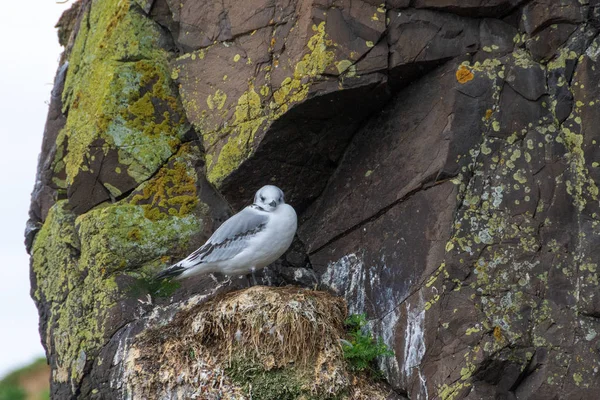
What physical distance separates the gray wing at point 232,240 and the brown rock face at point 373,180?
0.42 m

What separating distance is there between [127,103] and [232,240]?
6.90ft

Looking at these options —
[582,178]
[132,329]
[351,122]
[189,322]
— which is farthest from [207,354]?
[582,178]

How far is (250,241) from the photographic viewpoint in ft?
26.0

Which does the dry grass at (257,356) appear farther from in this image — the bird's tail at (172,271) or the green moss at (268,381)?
the bird's tail at (172,271)

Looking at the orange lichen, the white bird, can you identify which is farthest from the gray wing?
the orange lichen

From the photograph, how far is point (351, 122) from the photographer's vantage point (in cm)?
809

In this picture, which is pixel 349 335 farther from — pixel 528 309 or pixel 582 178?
pixel 582 178

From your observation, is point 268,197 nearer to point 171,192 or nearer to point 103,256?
point 171,192

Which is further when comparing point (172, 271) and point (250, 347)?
point (172, 271)

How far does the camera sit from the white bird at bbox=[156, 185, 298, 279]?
310 inches

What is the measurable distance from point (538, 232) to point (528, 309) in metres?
0.63

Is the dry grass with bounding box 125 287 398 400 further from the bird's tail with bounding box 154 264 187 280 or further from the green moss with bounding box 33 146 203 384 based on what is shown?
the green moss with bounding box 33 146 203 384

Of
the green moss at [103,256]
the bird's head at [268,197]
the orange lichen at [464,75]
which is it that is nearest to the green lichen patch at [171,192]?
the green moss at [103,256]

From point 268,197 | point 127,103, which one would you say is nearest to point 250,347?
point 268,197
